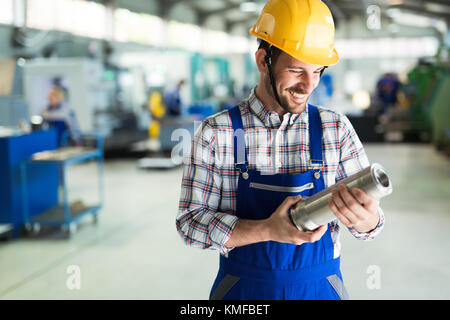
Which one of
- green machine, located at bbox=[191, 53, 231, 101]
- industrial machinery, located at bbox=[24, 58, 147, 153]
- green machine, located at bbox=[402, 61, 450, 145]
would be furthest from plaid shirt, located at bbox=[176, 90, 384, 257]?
green machine, located at bbox=[191, 53, 231, 101]

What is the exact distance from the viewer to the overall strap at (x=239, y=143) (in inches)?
52.5

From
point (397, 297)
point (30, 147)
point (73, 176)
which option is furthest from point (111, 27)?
point (397, 297)

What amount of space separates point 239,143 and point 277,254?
0.33m

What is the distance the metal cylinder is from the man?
0.50 ft

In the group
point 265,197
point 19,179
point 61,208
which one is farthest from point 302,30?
point 61,208

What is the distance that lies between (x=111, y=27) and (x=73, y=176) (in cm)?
1023

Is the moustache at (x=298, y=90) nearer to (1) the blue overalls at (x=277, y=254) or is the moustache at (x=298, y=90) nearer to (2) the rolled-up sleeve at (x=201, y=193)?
(1) the blue overalls at (x=277, y=254)

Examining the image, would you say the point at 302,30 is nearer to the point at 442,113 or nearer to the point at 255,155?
the point at 255,155

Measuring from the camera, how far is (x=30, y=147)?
214 inches

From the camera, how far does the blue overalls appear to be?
1300 millimetres

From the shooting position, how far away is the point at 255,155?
1.37 m

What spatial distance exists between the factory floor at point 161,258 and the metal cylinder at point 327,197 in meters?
2.72

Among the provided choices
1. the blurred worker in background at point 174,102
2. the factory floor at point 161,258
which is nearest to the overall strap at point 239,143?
the factory floor at point 161,258
